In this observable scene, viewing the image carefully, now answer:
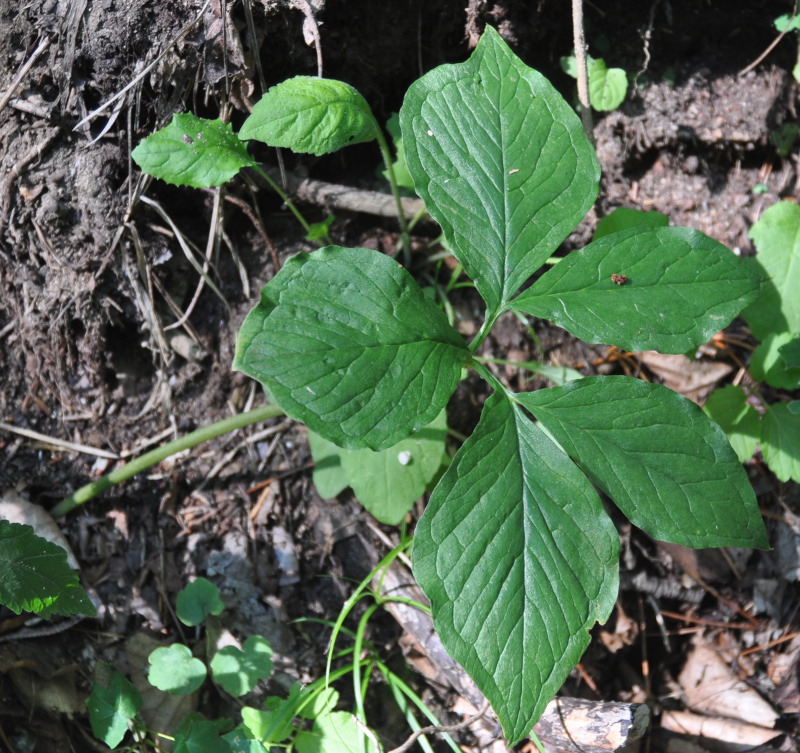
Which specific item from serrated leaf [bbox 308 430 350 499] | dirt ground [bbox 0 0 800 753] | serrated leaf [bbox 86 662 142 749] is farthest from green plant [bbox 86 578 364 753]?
serrated leaf [bbox 308 430 350 499]

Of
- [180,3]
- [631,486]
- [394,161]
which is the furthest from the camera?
[394,161]

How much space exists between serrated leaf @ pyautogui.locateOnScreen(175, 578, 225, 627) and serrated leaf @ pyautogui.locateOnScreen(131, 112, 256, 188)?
45.2 inches

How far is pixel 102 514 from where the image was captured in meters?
2.22

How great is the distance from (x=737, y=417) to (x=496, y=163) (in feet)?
3.87

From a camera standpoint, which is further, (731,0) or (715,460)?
(731,0)

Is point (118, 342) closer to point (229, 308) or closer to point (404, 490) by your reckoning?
point (229, 308)

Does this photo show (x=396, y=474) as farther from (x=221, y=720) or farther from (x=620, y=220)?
(x=620, y=220)

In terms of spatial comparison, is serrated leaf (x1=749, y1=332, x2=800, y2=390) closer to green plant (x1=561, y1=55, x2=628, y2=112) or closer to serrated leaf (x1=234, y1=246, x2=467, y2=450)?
green plant (x1=561, y1=55, x2=628, y2=112)

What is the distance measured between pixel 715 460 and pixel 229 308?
5.05 ft

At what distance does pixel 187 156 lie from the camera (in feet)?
5.99

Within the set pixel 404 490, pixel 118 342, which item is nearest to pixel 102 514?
pixel 118 342

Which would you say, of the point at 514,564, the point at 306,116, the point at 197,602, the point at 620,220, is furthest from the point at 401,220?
the point at 197,602

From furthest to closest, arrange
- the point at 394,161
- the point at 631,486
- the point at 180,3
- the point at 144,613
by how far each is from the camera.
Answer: the point at 394,161
the point at 144,613
the point at 180,3
the point at 631,486

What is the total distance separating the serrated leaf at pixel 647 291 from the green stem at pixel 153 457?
93 cm
